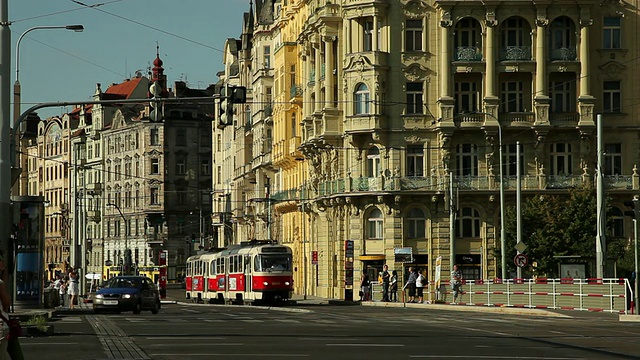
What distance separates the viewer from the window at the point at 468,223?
75.9 metres

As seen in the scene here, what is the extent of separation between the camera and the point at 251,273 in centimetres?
6700

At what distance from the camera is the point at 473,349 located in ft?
81.4

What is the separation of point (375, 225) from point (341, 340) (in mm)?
48951

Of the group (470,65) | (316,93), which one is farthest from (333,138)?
(470,65)

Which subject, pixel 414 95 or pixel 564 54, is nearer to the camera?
pixel 564 54

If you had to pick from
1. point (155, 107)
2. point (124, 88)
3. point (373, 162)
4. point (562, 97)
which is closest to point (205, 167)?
point (124, 88)

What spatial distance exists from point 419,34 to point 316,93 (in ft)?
29.1

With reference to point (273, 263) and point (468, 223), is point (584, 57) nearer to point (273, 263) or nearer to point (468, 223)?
point (468, 223)

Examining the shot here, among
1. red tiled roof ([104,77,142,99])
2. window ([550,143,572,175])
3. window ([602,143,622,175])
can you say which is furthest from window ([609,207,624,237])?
red tiled roof ([104,77,142,99])

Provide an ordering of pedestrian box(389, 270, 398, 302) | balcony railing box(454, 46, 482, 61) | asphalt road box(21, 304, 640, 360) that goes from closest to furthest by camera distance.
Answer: asphalt road box(21, 304, 640, 360)
pedestrian box(389, 270, 398, 302)
balcony railing box(454, 46, 482, 61)

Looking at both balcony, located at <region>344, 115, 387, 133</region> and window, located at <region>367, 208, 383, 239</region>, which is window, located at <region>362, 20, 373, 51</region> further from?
window, located at <region>367, 208, 383, 239</region>

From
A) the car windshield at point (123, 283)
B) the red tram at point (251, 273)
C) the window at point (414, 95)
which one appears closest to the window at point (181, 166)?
the red tram at point (251, 273)

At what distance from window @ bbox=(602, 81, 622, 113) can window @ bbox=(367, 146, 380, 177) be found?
12.6 metres

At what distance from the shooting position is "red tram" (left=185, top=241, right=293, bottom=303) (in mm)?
65250
